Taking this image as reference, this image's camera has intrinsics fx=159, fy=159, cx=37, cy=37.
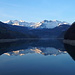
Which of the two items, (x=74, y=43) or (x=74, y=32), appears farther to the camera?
(x=74, y=32)

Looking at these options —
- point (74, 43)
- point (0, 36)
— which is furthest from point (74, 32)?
point (0, 36)

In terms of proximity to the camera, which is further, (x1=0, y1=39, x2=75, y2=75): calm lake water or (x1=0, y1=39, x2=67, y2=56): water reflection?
(x1=0, y1=39, x2=67, y2=56): water reflection

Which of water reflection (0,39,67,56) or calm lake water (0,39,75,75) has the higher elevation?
calm lake water (0,39,75,75)

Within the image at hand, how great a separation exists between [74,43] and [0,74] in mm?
75932

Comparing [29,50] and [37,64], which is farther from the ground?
[37,64]

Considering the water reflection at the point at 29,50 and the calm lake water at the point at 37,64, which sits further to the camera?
the water reflection at the point at 29,50

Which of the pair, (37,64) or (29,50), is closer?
(37,64)

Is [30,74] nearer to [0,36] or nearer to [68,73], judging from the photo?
[68,73]

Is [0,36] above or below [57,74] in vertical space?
below

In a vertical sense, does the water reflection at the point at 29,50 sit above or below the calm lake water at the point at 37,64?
below

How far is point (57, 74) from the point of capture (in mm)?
21516

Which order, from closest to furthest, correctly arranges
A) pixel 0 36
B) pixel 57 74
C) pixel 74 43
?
pixel 57 74, pixel 74 43, pixel 0 36

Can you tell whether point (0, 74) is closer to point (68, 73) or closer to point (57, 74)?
point (57, 74)

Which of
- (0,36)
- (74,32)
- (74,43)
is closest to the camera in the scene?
(74,43)
